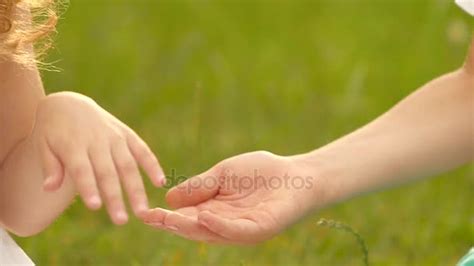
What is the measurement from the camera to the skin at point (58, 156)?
194 centimetres

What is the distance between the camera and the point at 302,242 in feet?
11.6

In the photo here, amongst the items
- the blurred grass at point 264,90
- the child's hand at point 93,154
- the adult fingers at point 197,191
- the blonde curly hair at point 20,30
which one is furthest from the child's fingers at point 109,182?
the blurred grass at point 264,90

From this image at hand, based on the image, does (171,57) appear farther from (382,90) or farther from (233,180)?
(233,180)

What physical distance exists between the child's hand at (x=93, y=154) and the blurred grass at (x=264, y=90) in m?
0.86

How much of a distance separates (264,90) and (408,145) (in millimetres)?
2730

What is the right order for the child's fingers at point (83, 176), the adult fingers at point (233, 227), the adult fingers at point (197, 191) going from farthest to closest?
1. the adult fingers at point (197, 191)
2. the adult fingers at point (233, 227)
3. the child's fingers at point (83, 176)

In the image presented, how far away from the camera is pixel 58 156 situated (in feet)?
6.75

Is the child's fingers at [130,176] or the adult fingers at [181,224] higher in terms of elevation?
the child's fingers at [130,176]

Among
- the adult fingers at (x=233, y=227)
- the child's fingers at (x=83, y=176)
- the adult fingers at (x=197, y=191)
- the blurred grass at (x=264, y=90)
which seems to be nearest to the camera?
the child's fingers at (x=83, y=176)

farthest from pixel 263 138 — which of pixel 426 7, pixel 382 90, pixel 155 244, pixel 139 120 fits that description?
pixel 426 7

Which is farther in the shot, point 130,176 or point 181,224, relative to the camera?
point 181,224

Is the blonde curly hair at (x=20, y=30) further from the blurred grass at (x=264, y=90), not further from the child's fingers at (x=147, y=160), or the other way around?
the blurred grass at (x=264, y=90)

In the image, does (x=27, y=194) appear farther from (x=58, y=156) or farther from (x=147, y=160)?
(x=147, y=160)

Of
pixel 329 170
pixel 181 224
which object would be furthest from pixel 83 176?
pixel 329 170
